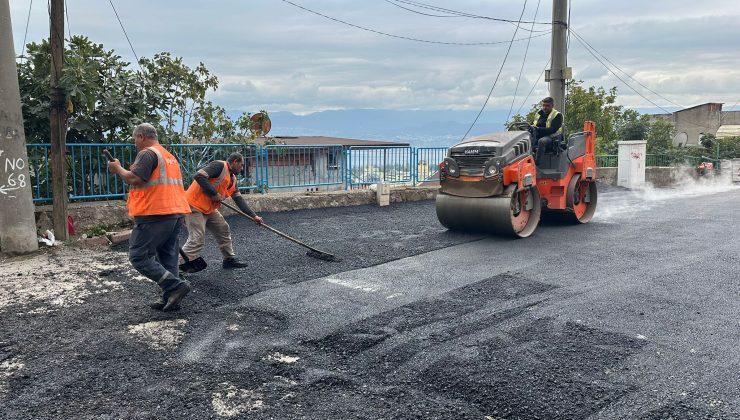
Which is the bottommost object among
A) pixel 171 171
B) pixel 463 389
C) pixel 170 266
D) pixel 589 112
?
pixel 463 389

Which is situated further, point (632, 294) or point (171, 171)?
point (632, 294)

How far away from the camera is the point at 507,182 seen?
8203 mm

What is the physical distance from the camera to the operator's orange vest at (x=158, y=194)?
16.3 ft

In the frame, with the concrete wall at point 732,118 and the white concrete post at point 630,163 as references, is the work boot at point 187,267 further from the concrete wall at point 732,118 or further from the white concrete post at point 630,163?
the concrete wall at point 732,118

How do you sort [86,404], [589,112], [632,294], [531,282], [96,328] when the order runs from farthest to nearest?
[589,112]
[531,282]
[632,294]
[96,328]
[86,404]

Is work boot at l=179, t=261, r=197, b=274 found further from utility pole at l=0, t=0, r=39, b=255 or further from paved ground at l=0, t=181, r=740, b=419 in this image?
utility pole at l=0, t=0, r=39, b=255

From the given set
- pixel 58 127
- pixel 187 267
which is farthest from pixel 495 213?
pixel 58 127

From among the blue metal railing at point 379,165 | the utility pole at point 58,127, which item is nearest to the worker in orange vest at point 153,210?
the utility pole at point 58,127

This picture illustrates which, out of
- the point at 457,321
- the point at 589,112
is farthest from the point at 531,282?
the point at 589,112

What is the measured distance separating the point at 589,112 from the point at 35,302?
2183cm

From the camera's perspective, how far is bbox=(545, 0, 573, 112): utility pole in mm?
13477

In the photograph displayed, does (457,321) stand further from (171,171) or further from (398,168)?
(398,168)

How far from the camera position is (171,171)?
16.8 ft

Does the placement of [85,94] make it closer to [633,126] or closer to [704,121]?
[633,126]
